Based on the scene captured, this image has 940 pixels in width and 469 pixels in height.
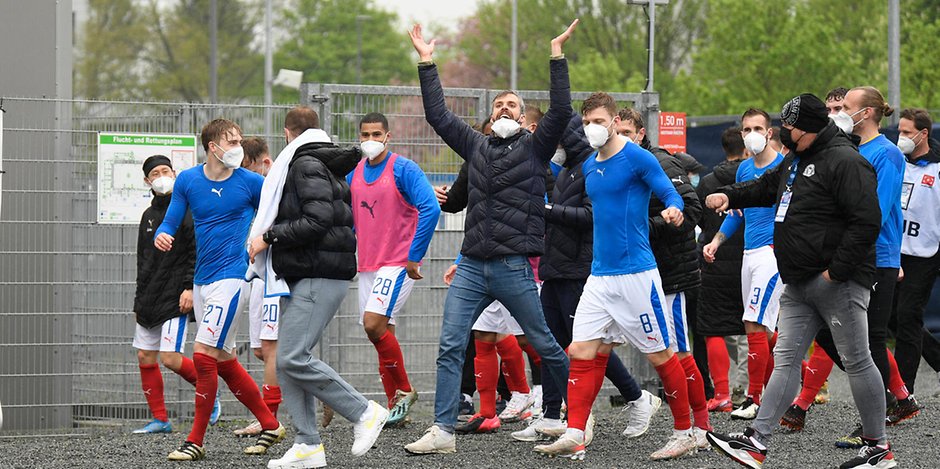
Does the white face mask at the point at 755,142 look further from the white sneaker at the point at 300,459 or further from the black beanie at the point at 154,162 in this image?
the black beanie at the point at 154,162

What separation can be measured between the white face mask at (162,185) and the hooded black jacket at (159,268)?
0.27 ft

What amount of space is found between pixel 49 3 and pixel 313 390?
14.9 ft

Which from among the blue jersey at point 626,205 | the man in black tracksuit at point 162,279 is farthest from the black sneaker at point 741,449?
the man in black tracksuit at point 162,279

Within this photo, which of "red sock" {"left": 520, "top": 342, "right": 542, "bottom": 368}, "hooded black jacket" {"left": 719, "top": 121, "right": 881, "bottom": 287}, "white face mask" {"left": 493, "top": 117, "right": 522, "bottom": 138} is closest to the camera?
"hooded black jacket" {"left": 719, "top": 121, "right": 881, "bottom": 287}

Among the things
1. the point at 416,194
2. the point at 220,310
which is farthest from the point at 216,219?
the point at 416,194

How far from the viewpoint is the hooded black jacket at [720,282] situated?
11.0 metres

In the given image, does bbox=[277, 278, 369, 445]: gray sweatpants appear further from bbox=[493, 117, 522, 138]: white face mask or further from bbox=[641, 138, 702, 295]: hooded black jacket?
bbox=[641, 138, 702, 295]: hooded black jacket

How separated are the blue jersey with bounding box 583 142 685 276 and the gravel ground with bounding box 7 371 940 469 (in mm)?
1240

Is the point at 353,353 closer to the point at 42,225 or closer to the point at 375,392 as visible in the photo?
the point at 375,392

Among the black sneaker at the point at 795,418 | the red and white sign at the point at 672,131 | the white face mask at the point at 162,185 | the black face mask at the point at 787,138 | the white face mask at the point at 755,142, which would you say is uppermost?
the red and white sign at the point at 672,131

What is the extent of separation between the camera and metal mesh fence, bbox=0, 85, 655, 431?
34.7 feet

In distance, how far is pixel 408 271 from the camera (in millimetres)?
9430

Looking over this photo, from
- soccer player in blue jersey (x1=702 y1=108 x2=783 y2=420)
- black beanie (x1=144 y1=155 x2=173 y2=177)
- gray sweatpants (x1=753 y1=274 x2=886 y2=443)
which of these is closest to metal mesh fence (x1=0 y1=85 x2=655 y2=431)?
black beanie (x1=144 y1=155 x2=173 y2=177)

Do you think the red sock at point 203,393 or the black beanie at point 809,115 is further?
the red sock at point 203,393
